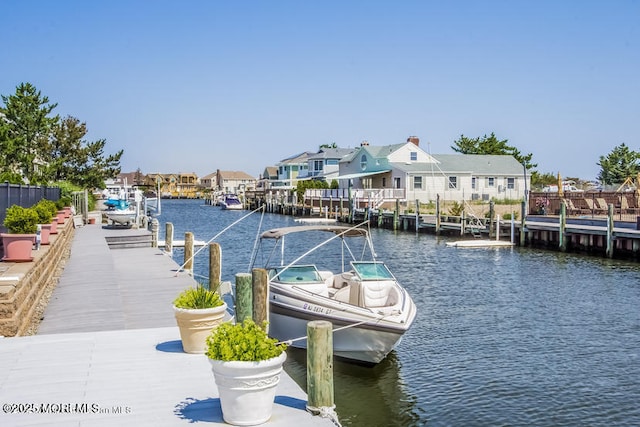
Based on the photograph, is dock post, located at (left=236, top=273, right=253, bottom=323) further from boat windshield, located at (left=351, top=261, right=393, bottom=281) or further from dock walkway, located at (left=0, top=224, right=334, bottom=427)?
boat windshield, located at (left=351, top=261, right=393, bottom=281)

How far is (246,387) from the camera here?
7082mm

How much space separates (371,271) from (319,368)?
7.68 m

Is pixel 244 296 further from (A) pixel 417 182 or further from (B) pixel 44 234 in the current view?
(A) pixel 417 182

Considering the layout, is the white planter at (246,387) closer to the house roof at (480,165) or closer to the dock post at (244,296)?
the dock post at (244,296)

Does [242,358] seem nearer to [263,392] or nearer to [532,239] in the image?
[263,392]

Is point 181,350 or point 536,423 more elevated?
point 181,350

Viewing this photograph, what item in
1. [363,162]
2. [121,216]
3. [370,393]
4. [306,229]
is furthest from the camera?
[363,162]

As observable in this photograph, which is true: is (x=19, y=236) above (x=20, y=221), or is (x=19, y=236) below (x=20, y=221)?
below

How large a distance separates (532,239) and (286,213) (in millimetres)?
53936

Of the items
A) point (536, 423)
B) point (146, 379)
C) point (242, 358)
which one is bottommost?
point (536, 423)

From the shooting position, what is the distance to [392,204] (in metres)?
69.3

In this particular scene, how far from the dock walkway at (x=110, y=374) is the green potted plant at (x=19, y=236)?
1.33 meters

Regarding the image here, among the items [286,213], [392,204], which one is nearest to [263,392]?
[392,204]

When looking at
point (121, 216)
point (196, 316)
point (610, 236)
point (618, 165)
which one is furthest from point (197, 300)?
point (618, 165)
